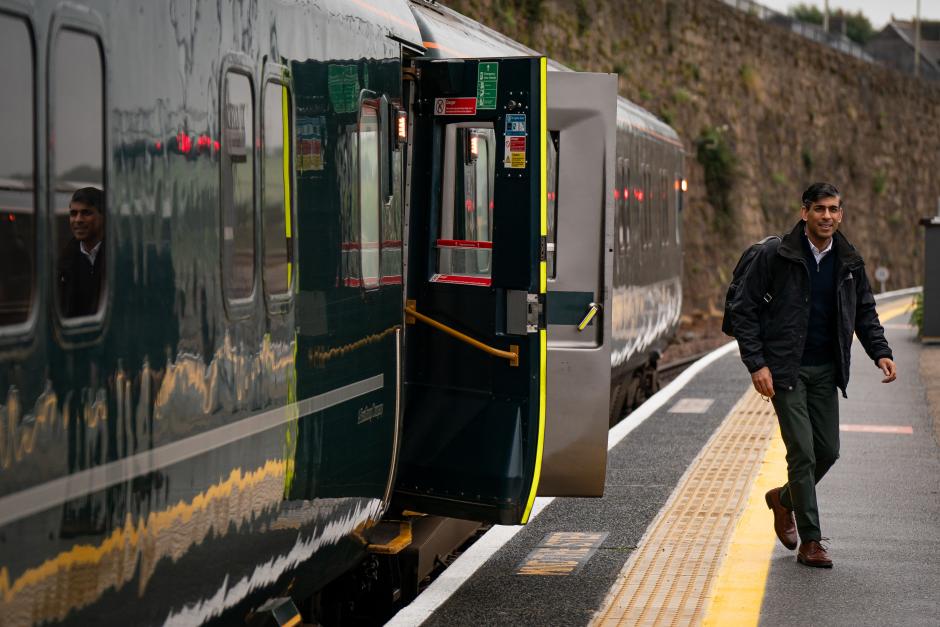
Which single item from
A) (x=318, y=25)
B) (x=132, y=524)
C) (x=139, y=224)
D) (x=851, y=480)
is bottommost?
(x=851, y=480)

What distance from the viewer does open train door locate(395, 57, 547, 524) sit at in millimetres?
6352

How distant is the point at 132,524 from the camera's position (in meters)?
4.00

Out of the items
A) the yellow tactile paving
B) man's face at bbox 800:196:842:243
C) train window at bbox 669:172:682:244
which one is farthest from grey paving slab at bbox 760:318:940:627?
train window at bbox 669:172:682:244

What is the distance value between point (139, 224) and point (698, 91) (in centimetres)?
3512

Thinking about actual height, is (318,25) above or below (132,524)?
above

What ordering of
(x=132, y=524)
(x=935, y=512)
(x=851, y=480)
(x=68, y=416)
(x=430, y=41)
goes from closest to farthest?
(x=68, y=416)
(x=132, y=524)
(x=430, y=41)
(x=935, y=512)
(x=851, y=480)

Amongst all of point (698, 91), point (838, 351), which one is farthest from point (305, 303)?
point (698, 91)

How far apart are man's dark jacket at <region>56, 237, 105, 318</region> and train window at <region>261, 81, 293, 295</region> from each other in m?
1.16

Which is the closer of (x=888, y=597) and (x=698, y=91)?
(x=888, y=597)

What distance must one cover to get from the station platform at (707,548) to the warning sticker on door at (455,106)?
2.14 meters

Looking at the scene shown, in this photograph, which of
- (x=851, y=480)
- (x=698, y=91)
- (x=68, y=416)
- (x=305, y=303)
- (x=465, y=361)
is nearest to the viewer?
(x=68, y=416)

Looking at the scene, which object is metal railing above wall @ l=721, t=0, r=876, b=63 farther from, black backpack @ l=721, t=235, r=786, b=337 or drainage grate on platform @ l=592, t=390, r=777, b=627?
black backpack @ l=721, t=235, r=786, b=337

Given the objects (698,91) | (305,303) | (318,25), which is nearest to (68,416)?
(305,303)

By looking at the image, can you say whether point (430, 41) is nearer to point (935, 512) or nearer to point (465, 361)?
point (465, 361)
